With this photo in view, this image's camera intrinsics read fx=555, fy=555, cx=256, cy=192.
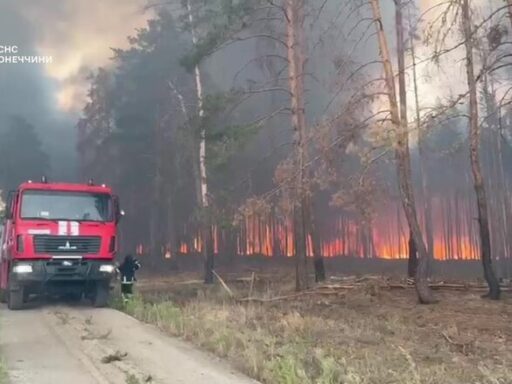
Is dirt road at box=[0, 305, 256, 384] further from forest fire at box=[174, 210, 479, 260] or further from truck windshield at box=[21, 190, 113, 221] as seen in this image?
forest fire at box=[174, 210, 479, 260]

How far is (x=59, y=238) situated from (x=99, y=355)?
590 cm

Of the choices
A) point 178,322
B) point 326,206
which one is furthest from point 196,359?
point 326,206

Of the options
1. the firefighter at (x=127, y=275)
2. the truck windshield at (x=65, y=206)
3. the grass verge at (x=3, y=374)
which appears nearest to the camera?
the grass verge at (x=3, y=374)

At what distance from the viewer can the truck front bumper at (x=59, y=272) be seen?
496 inches

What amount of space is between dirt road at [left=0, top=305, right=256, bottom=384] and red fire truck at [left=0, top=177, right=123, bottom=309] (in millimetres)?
1774

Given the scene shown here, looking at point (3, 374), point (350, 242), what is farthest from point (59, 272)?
point (350, 242)


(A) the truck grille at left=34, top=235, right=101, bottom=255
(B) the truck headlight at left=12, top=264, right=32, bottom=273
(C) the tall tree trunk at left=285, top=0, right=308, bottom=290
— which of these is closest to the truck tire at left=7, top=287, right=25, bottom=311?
(B) the truck headlight at left=12, top=264, right=32, bottom=273

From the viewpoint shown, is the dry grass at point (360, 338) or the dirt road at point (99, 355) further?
the dirt road at point (99, 355)

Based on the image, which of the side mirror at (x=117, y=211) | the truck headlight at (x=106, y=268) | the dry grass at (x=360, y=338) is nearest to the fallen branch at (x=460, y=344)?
Result: the dry grass at (x=360, y=338)

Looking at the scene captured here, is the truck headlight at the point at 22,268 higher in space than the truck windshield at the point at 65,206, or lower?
lower

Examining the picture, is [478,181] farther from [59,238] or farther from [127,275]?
[59,238]

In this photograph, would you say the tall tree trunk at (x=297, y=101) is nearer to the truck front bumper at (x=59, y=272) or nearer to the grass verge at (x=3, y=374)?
the truck front bumper at (x=59, y=272)

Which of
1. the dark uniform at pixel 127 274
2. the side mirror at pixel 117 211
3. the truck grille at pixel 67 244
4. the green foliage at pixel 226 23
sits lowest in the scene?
the dark uniform at pixel 127 274

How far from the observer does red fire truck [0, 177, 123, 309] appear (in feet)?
41.5
